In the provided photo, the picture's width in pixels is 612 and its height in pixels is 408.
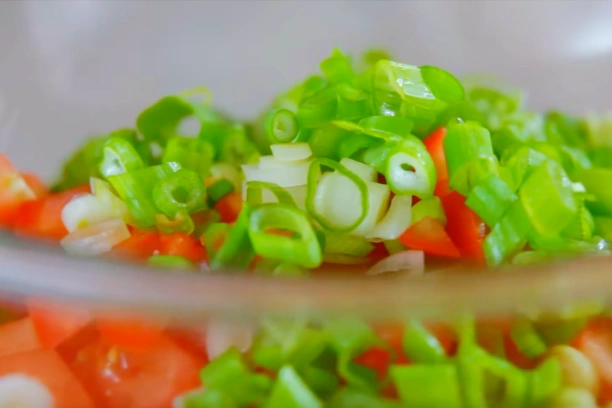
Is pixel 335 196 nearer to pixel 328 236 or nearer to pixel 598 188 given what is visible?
pixel 328 236

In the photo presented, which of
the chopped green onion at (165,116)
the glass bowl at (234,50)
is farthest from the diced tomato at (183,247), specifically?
the glass bowl at (234,50)

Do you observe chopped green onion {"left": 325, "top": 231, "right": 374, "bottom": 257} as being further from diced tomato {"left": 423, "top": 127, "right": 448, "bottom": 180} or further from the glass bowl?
the glass bowl

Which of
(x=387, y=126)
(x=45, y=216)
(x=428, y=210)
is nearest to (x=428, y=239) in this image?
(x=428, y=210)

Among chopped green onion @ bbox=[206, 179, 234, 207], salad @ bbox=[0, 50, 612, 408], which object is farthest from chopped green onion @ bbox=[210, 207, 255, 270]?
chopped green onion @ bbox=[206, 179, 234, 207]

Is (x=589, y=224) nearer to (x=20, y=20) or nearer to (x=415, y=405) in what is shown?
(x=415, y=405)

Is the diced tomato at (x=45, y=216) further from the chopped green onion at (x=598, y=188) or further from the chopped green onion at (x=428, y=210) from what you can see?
the chopped green onion at (x=598, y=188)
